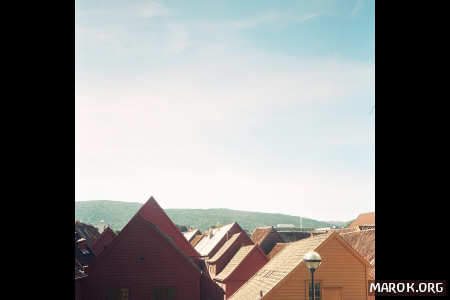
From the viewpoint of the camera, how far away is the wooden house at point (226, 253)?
34188 mm

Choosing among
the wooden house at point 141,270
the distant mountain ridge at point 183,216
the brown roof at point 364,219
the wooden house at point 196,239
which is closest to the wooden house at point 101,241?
the wooden house at point 141,270

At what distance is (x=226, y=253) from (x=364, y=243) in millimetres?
13898

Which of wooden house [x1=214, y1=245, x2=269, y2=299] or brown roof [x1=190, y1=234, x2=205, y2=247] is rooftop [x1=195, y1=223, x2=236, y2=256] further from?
wooden house [x1=214, y1=245, x2=269, y2=299]

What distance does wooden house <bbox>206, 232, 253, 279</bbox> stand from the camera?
112 ft

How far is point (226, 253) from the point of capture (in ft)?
113

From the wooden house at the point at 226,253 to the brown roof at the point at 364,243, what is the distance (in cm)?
1172

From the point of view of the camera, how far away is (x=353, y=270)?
58.8 feet

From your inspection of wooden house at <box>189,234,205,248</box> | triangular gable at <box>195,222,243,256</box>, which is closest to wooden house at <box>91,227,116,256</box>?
triangular gable at <box>195,222,243,256</box>
